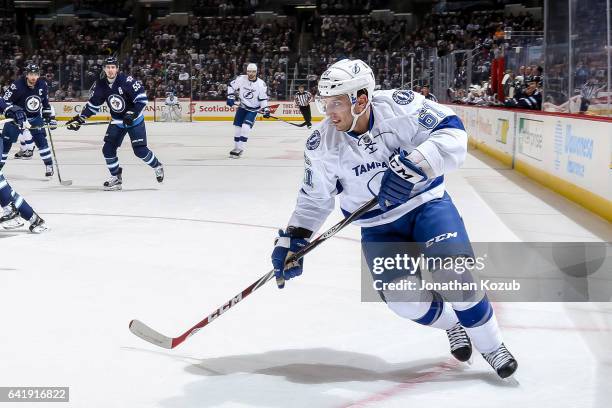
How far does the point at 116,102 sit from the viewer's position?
27.6 ft

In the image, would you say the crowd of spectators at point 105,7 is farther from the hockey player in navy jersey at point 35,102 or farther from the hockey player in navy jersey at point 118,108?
the hockey player in navy jersey at point 118,108

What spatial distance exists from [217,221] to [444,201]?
3.75 m

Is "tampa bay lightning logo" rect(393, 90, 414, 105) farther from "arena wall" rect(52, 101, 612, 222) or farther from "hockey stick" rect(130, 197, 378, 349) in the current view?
"arena wall" rect(52, 101, 612, 222)

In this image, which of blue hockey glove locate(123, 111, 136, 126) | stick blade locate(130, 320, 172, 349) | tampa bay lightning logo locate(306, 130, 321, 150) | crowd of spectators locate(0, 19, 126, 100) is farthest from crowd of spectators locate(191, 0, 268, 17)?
tampa bay lightning logo locate(306, 130, 321, 150)

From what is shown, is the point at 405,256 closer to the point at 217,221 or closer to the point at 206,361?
the point at 206,361

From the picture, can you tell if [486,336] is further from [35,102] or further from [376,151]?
[35,102]

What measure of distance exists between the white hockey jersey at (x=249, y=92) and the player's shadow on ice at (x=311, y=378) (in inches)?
399

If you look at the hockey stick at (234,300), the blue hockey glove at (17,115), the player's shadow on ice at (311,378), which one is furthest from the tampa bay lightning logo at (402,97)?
the blue hockey glove at (17,115)

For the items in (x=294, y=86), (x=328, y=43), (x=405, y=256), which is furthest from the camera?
(x=328, y=43)

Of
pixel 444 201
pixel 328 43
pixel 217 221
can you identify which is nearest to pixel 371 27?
pixel 328 43

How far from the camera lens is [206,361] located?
2.97m

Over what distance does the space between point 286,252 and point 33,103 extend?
7.94m

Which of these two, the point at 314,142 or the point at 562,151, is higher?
the point at 314,142

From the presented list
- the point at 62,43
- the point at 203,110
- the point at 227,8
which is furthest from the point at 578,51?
the point at 62,43
